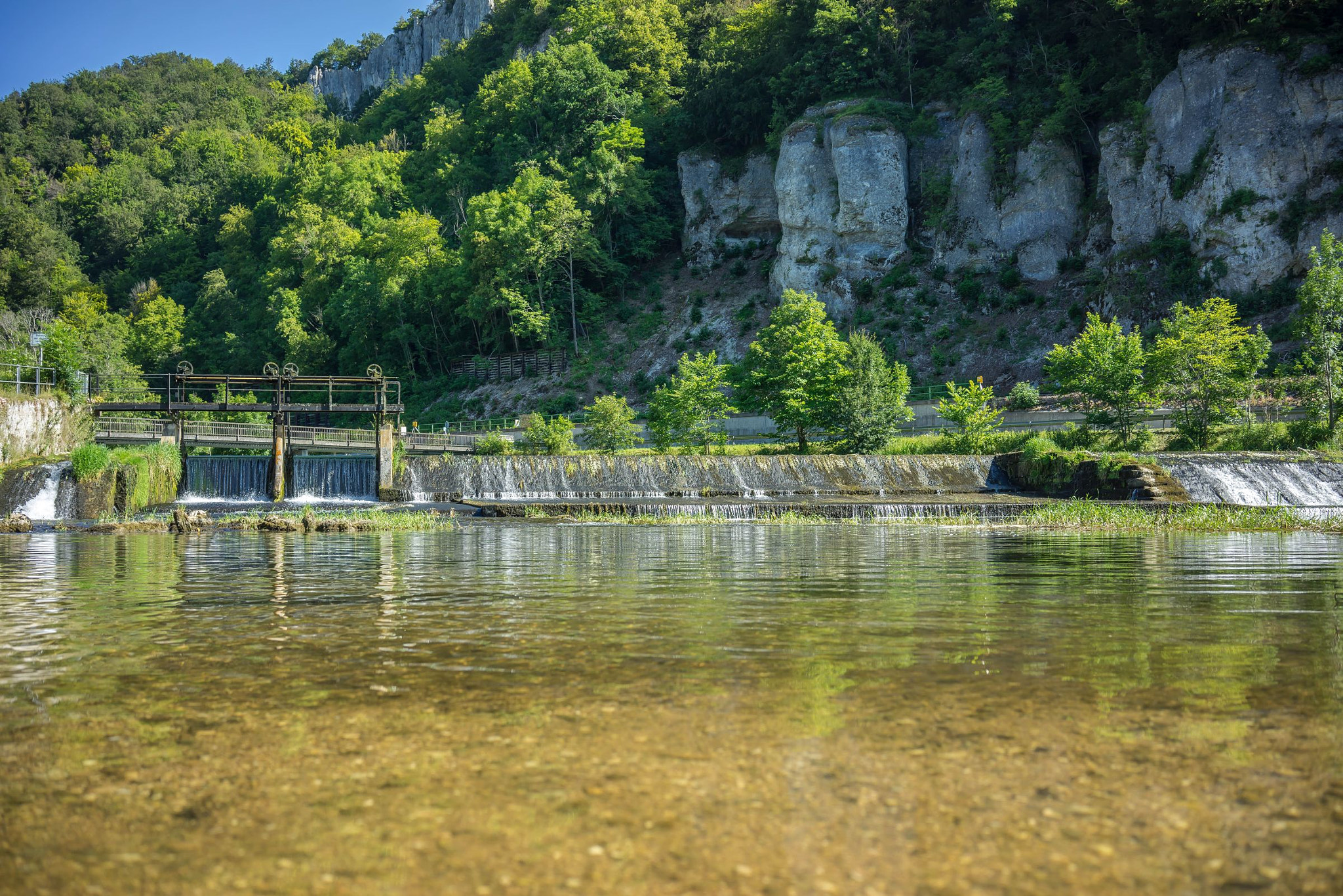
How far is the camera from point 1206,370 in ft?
117

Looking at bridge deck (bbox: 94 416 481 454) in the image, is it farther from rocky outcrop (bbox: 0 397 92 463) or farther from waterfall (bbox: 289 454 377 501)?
rocky outcrop (bbox: 0 397 92 463)

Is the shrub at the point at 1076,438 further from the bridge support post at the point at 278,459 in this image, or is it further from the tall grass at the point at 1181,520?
the bridge support post at the point at 278,459

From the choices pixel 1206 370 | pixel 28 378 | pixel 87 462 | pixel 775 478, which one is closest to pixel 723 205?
pixel 775 478

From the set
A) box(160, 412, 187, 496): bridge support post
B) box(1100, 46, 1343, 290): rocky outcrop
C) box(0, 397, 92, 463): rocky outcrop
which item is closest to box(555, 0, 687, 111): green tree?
box(1100, 46, 1343, 290): rocky outcrop

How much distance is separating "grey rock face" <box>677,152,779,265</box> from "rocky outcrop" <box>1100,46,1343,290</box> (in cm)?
2877

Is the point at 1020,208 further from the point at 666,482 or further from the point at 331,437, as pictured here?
the point at 331,437

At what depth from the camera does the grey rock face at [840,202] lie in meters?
63.8

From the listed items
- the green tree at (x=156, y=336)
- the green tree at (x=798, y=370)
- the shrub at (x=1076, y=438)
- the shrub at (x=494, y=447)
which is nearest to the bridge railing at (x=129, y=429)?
the shrub at (x=494, y=447)

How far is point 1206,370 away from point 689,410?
2149 cm

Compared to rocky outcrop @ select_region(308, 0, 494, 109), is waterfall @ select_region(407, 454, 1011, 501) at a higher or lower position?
lower

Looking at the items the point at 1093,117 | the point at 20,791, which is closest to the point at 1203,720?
the point at 20,791

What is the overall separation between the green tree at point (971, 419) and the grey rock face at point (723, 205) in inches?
1384

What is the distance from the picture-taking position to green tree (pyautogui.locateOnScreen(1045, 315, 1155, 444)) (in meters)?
36.8

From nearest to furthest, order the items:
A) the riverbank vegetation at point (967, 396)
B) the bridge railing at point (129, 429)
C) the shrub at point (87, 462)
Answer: the shrub at point (87, 462) → the riverbank vegetation at point (967, 396) → the bridge railing at point (129, 429)
